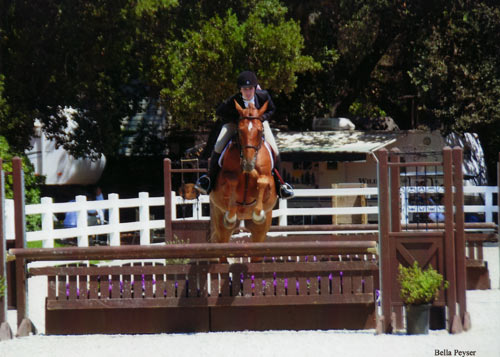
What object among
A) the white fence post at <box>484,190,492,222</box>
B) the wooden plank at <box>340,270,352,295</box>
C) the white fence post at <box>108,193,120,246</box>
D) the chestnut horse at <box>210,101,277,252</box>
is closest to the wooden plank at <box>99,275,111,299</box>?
Result: the chestnut horse at <box>210,101,277,252</box>

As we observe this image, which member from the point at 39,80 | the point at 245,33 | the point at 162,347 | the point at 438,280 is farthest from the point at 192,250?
the point at 39,80

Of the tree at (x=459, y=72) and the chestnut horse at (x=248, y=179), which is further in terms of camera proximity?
the tree at (x=459, y=72)

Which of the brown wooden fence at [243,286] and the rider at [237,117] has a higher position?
the rider at [237,117]

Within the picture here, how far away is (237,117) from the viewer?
918cm

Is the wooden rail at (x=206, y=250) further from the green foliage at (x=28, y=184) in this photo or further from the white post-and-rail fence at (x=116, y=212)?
the green foliage at (x=28, y=184)

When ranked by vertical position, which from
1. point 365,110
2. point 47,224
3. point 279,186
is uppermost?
point 365,110

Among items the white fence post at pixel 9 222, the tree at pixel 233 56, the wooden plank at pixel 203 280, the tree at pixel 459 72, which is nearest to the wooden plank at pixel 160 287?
the wooden plank at pixel 203 280

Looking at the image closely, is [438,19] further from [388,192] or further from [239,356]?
[239,356]

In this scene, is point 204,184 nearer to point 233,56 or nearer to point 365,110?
point 233,56

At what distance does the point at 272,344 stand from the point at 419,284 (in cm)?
147

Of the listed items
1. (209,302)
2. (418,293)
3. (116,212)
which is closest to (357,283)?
(418,293)

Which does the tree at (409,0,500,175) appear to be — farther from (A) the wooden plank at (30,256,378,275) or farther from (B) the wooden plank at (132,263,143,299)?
(B) the wooden plank at (132,263,143,299)

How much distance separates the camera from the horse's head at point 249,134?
8.47 meters

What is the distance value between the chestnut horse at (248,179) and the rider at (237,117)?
19cm
